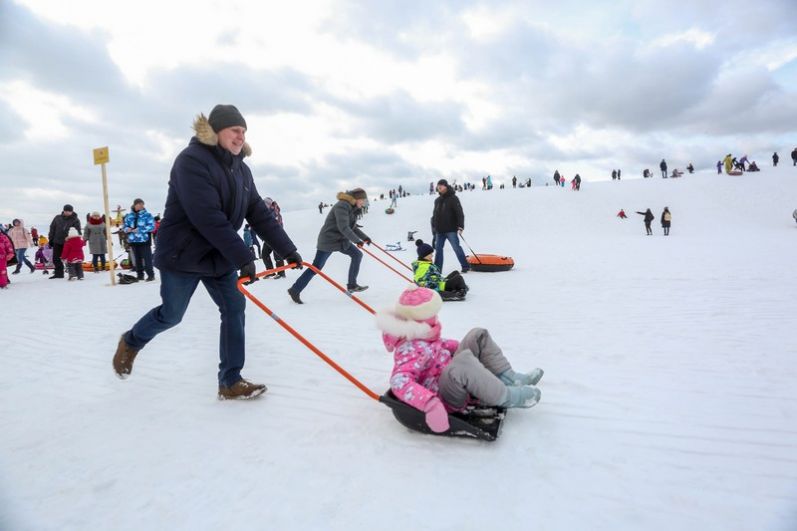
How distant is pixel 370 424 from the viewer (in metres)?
2.73

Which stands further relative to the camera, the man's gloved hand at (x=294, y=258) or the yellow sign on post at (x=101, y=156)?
the yellow sign on post at (x=101, y=156)

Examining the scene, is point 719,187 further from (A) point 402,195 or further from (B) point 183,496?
(B) point 183,496

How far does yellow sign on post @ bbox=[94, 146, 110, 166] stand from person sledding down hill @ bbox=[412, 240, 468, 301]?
24.9 ft

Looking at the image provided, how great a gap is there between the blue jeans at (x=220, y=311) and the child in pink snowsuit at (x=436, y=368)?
3.78ft

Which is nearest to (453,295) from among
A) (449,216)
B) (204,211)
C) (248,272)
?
(449,216)

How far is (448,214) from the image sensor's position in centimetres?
874

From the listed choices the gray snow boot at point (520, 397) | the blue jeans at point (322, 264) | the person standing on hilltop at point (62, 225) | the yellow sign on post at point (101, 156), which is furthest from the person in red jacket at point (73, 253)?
the gray snow boot at point (520, 397)

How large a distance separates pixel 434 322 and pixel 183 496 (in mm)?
1613

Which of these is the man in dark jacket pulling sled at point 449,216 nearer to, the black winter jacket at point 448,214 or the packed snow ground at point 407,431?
the black winter jacket at point 448,214

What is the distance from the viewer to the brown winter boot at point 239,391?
3.15 metres

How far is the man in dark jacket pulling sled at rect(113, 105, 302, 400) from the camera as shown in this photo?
2.71 meters

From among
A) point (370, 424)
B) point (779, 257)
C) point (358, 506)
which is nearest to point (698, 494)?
point (358, 506)

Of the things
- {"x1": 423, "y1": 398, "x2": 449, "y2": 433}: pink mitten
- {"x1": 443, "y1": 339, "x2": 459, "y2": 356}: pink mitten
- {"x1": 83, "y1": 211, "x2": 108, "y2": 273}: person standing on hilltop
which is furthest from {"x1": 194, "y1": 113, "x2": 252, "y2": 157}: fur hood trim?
{"x1": 83, "y1": 211, "x2": 108, "y2": 273}: person standing on hilltop

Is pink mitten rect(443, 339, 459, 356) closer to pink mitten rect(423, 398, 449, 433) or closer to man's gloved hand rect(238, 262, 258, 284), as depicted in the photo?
pink mitten rect(423, 398, 449, 433)
